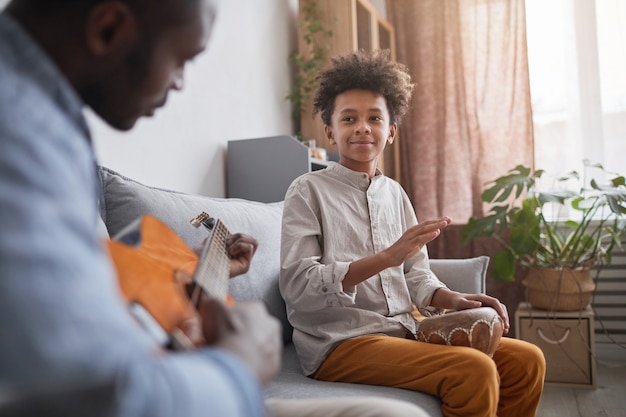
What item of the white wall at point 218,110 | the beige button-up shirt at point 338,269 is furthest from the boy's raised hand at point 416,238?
the white wall at point 218,110

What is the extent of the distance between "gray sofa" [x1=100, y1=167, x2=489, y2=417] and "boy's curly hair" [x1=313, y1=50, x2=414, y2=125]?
0.43 metres

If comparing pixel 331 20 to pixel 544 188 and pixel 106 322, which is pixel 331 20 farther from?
pixel 106 322

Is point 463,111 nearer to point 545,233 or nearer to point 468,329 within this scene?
→ point 545,233

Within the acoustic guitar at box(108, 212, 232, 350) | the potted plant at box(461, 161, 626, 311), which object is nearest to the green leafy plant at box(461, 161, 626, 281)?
the potted plant at box(461, 161, 626, 311)

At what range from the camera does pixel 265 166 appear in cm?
246

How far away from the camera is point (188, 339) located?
23.0 inches

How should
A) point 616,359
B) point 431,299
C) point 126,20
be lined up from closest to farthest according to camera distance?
point 126,20 → point 431,299 → point 616,359

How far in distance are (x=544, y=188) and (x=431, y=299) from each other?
2.19 meters

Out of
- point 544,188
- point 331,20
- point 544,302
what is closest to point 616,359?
point 544,302

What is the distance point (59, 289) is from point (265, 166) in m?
2.09

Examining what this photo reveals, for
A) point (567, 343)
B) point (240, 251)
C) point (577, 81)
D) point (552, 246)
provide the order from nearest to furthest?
point (240, 251) → point (567, 343) → point (552, 246) → point (577, 81)

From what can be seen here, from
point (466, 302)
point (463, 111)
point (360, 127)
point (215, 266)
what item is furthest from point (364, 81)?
point (463, 111)

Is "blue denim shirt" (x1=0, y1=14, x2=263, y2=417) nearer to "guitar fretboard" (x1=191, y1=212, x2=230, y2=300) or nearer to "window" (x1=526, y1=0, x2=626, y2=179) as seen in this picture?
"guitar fretboard" (x1=191, y1=212, x2=230, y2=300)

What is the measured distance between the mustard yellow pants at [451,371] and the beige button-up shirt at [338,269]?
0.21ft
